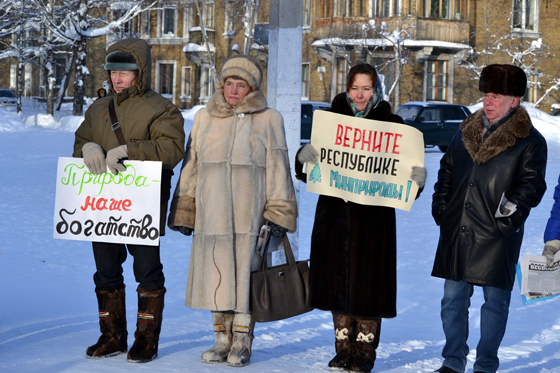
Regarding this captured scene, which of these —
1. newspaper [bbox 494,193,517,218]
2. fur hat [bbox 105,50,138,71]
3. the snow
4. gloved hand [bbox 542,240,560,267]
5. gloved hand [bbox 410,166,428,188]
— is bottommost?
the snow

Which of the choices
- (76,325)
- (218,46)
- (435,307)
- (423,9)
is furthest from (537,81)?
(76,325)

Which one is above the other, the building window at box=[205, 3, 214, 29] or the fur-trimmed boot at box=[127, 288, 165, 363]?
the building window at box=[205, 3, 214, 29]

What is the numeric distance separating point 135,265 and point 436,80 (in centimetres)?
3084

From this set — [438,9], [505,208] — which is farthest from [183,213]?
[438,9]

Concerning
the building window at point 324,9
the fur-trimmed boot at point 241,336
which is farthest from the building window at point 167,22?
the fur-trimmed boot at point 241,336

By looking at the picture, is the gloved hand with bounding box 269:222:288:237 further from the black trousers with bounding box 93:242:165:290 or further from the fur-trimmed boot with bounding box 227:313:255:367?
the black trousers with bounding box 93:242:165:290

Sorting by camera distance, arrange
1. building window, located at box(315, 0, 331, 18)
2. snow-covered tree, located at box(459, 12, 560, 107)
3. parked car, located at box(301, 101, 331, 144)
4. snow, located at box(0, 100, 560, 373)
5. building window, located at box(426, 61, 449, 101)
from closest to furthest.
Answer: snow, located at box(0, 100, 560, 373) < parked car, located at box(301, 101, 331, 144) < snow-covered tree, located at box(459, 12, 560, 107) < building window, located at box(315, 0, 331, 18) < building window, located at box(426, 61, 449, 101)

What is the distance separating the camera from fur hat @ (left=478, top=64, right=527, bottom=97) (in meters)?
4.66

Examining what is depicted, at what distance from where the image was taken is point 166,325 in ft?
20.0

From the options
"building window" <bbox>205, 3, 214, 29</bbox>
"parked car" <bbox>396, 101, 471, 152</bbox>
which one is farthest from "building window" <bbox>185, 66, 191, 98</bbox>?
"parked car" <bbox>396, 101, 471, 152</bbox>

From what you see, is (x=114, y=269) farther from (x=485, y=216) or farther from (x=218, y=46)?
(x=218, y=46)

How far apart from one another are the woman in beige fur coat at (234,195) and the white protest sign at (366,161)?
236 mm

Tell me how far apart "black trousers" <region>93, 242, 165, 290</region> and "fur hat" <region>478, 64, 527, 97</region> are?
2.04 metres

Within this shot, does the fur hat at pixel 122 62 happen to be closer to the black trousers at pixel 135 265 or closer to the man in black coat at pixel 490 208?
the black trousers at pixel 135 265
